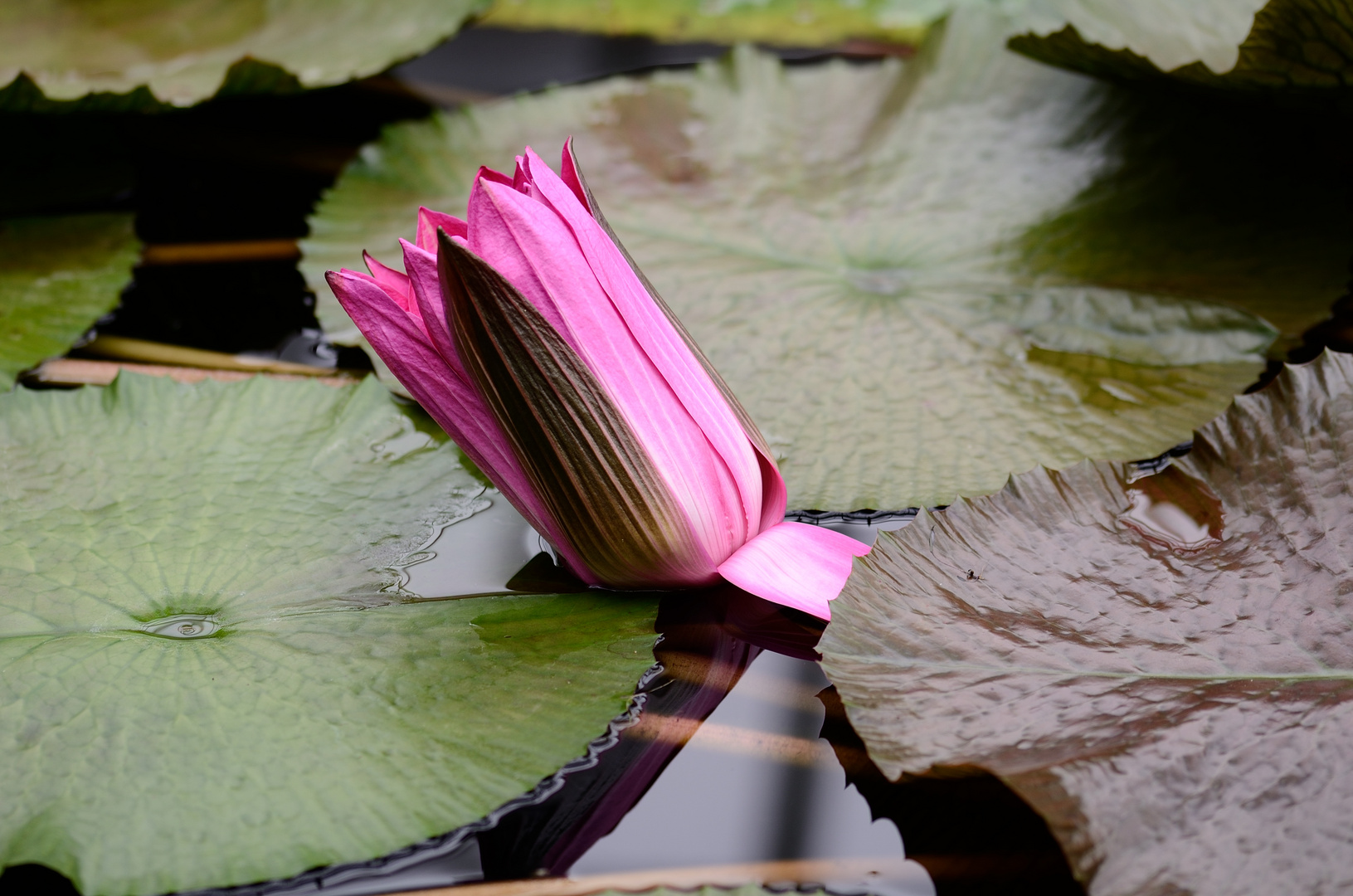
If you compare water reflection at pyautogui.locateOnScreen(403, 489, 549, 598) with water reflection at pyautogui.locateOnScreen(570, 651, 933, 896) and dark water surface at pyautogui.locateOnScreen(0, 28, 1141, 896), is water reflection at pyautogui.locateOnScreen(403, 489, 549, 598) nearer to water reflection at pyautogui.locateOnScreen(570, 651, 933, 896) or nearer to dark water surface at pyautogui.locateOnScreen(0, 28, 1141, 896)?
dark water surface at pyautogui.locateOnScreen(0, 28, 1141, 896)

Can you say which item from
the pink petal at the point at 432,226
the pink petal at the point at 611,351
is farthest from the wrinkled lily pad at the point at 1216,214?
the pink petal at the point at 432,226

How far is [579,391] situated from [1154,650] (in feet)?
1.33

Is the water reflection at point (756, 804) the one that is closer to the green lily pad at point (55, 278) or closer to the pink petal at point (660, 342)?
the pink petal at point (660, 342)

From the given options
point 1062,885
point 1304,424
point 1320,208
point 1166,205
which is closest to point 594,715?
point 1062,885

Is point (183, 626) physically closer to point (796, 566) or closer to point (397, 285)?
point (397, 285)

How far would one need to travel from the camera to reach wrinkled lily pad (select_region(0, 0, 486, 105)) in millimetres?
1402

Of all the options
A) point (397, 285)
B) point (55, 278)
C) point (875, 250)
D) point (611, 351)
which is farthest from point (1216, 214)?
point (55, 278)

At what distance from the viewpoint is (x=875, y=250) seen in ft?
3.74

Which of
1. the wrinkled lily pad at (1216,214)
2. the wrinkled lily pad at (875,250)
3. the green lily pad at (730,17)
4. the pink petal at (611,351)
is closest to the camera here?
the pink petal at (611,351)

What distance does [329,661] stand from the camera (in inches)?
28.2

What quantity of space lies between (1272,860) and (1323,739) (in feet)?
0.26

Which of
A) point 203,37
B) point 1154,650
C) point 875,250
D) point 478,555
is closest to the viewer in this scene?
point 1154,650

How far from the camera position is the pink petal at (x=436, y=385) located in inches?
Answer: 27.7

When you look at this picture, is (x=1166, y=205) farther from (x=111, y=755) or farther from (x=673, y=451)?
Result: (x=111, y=755)
